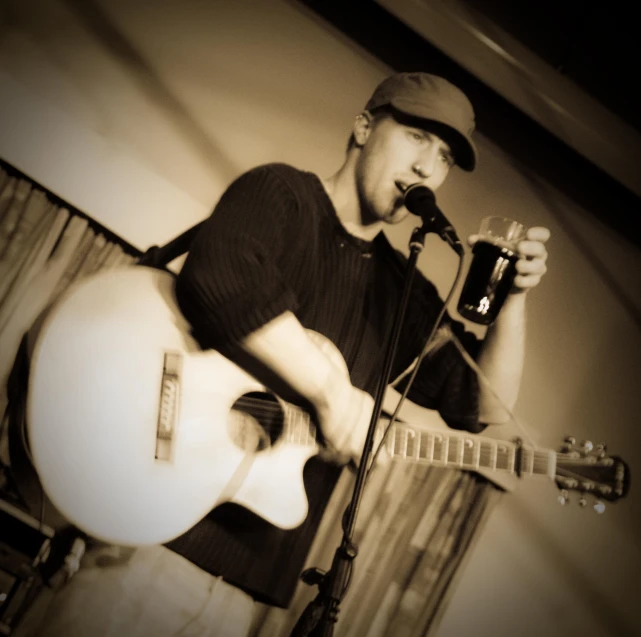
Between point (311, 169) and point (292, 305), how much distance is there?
0.30 metres

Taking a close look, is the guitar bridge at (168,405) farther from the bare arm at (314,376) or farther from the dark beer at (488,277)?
the dark beer at (488,277)

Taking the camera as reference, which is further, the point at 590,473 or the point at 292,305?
the point at 590,473

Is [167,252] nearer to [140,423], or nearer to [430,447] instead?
[140,423]

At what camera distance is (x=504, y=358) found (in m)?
1.36

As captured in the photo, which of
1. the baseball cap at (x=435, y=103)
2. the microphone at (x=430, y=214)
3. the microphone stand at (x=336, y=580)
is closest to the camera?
the microphone stand at (x=336, y=580)

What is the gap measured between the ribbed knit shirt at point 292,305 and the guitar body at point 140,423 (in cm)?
4

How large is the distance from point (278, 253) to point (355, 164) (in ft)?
0.89

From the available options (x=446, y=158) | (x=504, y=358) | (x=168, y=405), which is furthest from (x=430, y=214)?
(x=168, y=405)

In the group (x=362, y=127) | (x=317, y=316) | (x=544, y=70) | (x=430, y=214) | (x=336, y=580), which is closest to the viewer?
(x=336, y=580)

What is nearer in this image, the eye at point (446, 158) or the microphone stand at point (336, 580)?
the microphone stand at point (336, 580)

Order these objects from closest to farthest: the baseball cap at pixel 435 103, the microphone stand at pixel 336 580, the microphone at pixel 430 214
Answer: the microphone stand at pixel 336 580 < the microphone at pixel 430 214 < the baseball cap at pixel 435 103

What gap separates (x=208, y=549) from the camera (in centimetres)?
111

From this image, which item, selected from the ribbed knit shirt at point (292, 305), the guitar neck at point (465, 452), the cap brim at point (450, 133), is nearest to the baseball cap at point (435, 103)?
the cap brim at point (450, 133)

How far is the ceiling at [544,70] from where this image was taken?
4.64ft
